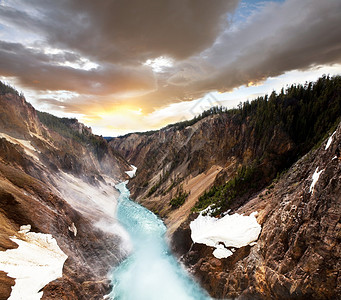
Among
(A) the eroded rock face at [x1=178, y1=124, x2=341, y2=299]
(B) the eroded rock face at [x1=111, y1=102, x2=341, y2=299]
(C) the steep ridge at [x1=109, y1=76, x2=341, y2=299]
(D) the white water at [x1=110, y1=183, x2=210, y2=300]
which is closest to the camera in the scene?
(A) the eroded rock face at [x1=178, y1=124, x2=341, y2=299]

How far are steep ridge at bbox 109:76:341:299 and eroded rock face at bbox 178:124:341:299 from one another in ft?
0.18

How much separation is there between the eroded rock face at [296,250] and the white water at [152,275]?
3316 millimetres

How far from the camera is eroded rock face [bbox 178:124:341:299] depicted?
10219 mm

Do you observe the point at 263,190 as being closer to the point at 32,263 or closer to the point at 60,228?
the point at 60,228

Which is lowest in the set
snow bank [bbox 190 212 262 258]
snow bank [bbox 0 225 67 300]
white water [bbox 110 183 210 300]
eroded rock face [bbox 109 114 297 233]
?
white water [bbox 110 183 210 300]

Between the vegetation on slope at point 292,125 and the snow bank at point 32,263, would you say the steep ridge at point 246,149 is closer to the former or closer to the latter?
the vegetation on slope at point 292,125

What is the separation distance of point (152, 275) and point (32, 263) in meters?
13.3

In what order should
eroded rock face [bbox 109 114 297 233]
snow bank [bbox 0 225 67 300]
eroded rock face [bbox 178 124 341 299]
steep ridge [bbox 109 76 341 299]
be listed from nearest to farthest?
eroded rock face [bbox 178 124 341 299], steep ridge [bbox 109 76 341 299], snow bank [bbox 0 225 67 300], eroded rock face [bbox 109 114 297 233]

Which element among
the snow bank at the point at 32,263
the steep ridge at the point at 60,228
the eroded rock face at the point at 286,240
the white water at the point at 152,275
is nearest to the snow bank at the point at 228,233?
the eroded rock face at the point at 286,240

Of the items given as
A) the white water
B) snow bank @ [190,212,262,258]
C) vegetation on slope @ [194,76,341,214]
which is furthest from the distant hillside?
the white water

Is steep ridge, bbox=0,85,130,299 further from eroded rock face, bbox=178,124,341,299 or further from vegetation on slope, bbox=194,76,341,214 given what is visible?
vegetation on slope, bbox=194,76,341,214

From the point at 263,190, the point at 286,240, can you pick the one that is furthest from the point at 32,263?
the point at 263,190

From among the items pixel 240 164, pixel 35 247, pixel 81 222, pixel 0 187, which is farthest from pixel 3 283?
pixel 240 164

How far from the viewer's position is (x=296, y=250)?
11812 millimetres
